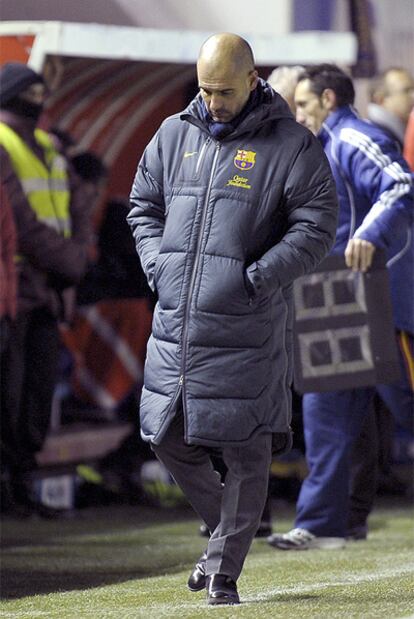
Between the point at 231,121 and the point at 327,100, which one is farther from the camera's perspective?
the point at 327,100

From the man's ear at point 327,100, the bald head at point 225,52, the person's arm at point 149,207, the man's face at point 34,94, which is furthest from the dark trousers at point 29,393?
the bald head at point 225,52

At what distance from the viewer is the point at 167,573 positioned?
25.2 ft

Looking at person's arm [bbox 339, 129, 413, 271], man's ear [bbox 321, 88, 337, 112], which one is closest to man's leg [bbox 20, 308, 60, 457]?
man's ear [bbox 321, 88, 337, 112]

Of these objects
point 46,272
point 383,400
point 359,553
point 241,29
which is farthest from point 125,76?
point 359,553

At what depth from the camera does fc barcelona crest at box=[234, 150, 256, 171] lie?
627cm

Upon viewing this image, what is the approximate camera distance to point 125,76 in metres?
11.5

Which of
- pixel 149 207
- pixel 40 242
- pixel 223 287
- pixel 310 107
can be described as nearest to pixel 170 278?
pixel 223 287

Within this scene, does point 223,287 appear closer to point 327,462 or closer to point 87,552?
point 327,462

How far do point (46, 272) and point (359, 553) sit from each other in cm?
250

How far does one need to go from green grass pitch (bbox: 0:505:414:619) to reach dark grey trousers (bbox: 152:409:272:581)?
0.18 meters

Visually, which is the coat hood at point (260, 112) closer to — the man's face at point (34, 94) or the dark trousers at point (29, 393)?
the man's face at point (34, 94)

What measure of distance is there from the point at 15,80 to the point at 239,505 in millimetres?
3938

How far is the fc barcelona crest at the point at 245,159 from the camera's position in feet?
20.6

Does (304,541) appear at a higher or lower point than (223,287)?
lower
